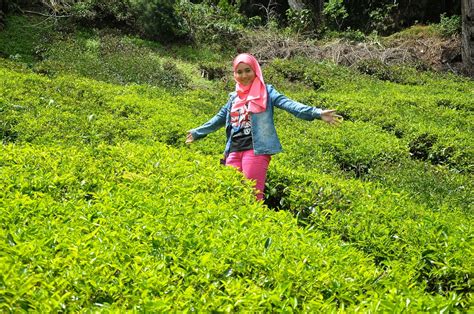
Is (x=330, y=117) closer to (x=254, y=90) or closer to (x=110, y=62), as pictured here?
(x=254, y=90)

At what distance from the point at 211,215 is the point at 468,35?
1520 centimetres

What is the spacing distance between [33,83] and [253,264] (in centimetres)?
693

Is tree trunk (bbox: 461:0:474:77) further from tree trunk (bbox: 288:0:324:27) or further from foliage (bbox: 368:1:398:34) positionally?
tree trunk (bbox: 288:0:324:27)

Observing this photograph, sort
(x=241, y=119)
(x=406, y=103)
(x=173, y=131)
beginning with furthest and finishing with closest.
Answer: (x=406, y=103) → (x=173, y=131) → (x=241, y=119)

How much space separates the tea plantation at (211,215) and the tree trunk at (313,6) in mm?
13504

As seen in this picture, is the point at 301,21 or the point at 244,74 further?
the point at 301,21

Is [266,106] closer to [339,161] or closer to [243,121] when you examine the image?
[243,121]

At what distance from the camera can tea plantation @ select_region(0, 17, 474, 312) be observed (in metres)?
2.22

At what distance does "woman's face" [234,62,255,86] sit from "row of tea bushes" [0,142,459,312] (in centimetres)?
129

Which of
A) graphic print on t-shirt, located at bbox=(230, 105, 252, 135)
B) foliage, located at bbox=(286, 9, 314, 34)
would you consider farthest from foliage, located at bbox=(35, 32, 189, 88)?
graphic print on t-shirt, located at bbox=(230, 105, 252, 135)

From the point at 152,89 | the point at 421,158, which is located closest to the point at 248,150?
the point at 421,158

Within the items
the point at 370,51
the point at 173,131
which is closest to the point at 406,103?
the point at 173,131

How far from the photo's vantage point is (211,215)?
125 inches

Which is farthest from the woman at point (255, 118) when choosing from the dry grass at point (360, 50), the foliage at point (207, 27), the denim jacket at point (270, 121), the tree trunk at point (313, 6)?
the tree trunk at point (313, 6)
